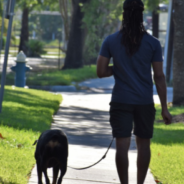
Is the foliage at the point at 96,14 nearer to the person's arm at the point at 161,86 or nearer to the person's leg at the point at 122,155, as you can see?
the person's arm at the point at 161,86

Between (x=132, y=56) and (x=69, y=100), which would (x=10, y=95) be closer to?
(x=69, y=100)

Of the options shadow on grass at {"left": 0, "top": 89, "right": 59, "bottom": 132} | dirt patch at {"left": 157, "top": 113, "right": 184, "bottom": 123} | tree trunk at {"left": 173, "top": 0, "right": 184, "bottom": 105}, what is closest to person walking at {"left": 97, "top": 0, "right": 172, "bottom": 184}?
shadow on grass at {"left": 0, "top": 89, "right": 59, "bottom": 132}

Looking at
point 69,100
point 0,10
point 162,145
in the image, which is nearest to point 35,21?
point 0,10

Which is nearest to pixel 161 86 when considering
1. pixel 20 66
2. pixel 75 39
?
pixel 20 66

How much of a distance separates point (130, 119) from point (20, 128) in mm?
4776

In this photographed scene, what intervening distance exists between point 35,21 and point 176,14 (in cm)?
7575

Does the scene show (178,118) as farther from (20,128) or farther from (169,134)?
(20,128)

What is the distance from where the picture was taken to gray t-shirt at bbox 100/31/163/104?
4938 millimetres

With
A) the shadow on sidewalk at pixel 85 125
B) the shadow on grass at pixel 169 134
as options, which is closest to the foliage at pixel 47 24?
the shadow on sidewalk at pixel 85 125

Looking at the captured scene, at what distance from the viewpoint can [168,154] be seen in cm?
781

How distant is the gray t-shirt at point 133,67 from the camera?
4.94 m

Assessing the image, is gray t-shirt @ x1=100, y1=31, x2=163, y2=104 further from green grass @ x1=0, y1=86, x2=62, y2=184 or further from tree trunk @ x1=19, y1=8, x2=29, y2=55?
tree trunk @ x1=19, y1=8, x2=29, y2=55

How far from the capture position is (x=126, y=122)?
16.4ft

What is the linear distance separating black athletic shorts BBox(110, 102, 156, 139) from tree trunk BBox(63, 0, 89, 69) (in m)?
25.0
